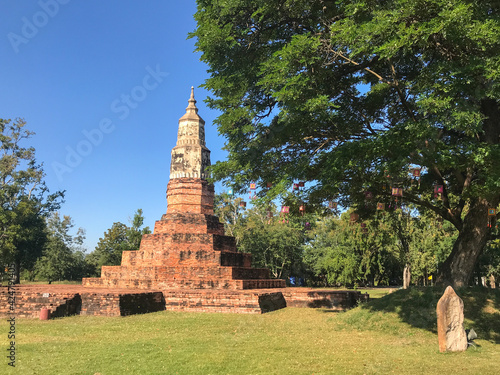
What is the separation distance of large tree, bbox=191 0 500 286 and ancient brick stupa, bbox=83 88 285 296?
783cm

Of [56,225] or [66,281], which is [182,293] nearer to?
[66,281]

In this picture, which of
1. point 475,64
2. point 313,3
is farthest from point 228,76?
point 475,64

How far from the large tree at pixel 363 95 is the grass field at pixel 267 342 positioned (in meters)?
2.07

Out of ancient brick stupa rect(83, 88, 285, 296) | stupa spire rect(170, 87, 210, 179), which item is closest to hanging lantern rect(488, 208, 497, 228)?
ancient brick stupa rect(83, 88, 285, 296)

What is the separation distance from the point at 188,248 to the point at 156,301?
198 inches

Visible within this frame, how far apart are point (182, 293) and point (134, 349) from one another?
7.36m

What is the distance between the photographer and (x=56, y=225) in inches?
2079

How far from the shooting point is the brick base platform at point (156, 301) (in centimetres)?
1377

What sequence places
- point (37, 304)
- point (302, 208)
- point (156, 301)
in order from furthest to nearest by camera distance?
point (156, 301) < point (37, 304) < point (302, 208)

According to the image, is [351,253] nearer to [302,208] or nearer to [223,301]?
[223,301]

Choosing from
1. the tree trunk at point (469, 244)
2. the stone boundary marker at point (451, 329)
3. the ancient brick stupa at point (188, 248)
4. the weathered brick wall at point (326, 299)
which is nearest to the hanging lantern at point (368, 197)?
the tree trunk at point (469, 244)

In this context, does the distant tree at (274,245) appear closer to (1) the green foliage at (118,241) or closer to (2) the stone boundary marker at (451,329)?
(1) the green foliage at (118,241)

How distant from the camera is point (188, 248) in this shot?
66.5 ft

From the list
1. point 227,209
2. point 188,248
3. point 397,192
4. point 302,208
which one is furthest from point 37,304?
point 227,209
